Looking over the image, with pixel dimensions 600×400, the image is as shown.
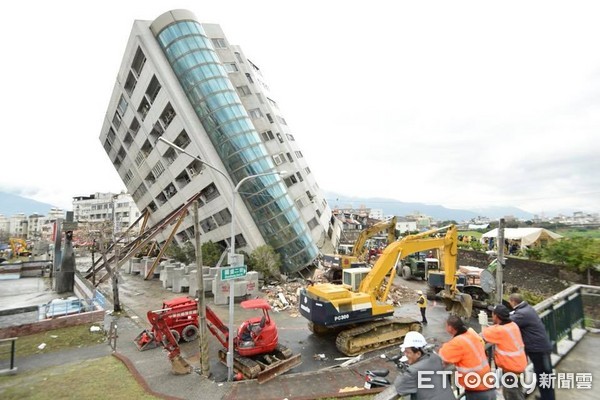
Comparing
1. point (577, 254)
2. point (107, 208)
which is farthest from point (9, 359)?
point (107, 208)

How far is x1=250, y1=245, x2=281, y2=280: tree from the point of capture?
85.4 feet

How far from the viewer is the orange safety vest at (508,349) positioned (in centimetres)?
466

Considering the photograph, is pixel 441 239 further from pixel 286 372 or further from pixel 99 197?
pixel 99 197

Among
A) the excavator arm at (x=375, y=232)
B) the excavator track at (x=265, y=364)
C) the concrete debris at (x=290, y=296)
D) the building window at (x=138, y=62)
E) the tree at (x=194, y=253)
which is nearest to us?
the excavator track at (x=265, y=364)

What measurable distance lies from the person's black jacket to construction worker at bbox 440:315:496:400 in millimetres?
1719

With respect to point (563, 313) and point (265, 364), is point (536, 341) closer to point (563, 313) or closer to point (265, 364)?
point (563, 313)

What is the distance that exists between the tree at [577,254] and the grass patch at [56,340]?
30.4 meters

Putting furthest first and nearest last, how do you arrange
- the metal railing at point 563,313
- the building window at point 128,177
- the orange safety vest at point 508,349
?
the building window at point 128,177 → the metal railing at point 563,313 → the orange safety vest at point 508,349

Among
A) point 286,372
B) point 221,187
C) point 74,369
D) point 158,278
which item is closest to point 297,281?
point 221,187

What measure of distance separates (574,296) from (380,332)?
693 centimetres

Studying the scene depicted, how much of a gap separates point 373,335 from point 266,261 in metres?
→ 14.8

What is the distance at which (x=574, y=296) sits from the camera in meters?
8.14

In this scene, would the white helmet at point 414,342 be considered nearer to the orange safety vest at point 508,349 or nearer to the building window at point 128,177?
the orange safety vest at point 508,349

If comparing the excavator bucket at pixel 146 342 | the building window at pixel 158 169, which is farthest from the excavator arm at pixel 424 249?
the building window at pixel 158 169
